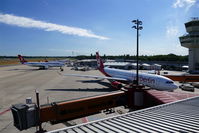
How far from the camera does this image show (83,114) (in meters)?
12.7

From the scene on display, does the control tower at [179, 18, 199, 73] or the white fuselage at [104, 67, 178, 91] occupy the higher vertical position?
the control tower at [179, 18, 199, 73]

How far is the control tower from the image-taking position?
7250cm

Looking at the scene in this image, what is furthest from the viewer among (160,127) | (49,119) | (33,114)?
(49,119)

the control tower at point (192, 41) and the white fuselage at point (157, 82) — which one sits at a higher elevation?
the control tower at point (192, 41)

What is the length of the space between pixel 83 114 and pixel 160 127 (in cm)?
629

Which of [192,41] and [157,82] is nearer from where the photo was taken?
[157,82]

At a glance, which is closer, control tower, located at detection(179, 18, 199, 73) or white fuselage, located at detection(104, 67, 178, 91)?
white fuselage, located at detection(104, 67, 178, 91)

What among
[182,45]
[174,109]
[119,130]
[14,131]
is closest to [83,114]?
[119,130]

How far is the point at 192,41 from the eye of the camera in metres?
72.6

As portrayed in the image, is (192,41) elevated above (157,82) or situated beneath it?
elevated above

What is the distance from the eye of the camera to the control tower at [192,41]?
72.5 m

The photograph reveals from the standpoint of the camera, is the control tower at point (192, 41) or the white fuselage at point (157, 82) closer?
the white fuselage at point (157, 82)

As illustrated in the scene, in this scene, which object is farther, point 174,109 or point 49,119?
point 174,109

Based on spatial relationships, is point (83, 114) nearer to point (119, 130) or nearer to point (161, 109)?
point (119, 130)
